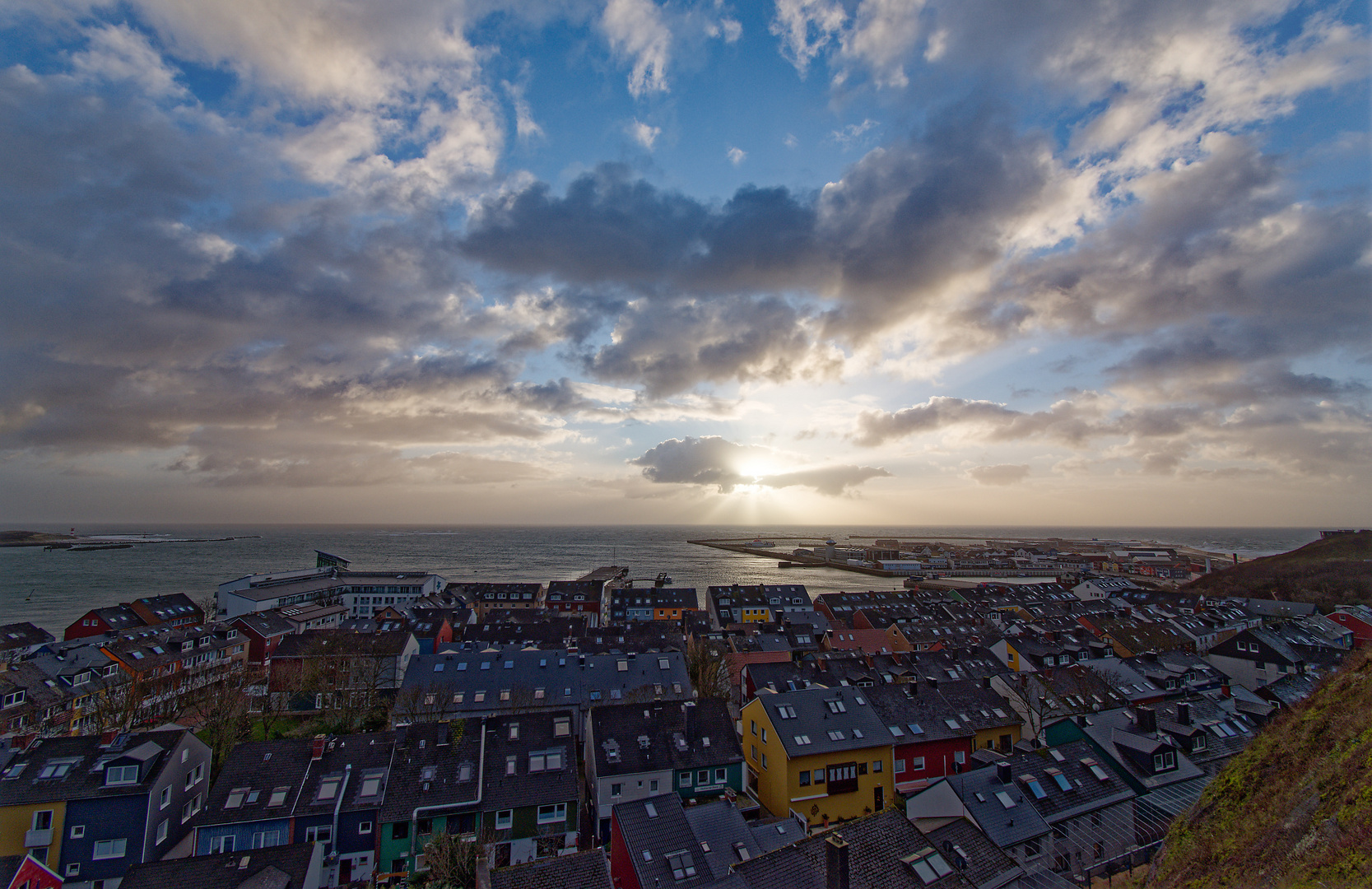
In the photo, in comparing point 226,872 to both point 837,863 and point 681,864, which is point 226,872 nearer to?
point 681,864

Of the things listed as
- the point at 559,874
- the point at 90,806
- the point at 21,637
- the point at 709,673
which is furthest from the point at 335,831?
the point at 21,637

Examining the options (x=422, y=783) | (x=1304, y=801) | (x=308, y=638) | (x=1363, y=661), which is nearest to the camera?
(x=1304, y=801)

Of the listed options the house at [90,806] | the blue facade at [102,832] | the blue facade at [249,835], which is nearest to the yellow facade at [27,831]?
the house at [90,806]

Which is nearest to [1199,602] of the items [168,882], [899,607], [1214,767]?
[899,607]

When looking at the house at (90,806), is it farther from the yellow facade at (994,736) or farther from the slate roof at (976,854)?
the yellow facade at (994,736)

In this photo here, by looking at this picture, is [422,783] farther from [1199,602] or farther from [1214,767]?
[1199,602]

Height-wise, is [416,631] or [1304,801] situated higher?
[1304,801]
